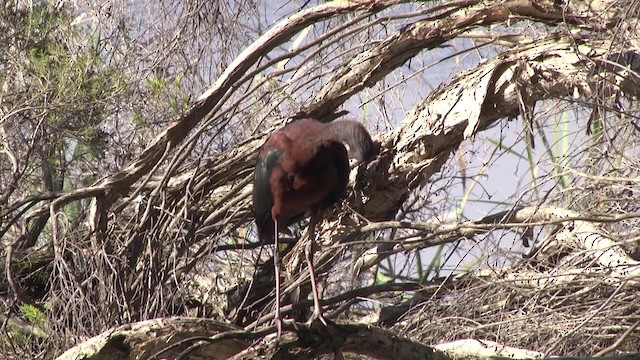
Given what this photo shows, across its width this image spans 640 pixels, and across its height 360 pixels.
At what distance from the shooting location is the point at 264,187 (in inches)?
171

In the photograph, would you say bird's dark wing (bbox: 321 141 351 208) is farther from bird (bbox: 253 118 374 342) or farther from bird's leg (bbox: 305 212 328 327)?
bird's leg (bbox: 305 212 328 327)

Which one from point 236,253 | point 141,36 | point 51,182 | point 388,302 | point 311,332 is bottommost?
point 388,302

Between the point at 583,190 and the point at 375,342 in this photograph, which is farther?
the point at 583,190

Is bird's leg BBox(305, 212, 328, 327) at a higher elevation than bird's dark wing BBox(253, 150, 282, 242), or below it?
below

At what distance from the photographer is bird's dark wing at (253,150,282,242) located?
4.20m

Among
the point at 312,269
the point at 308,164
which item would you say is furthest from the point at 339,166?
the point at 312,269

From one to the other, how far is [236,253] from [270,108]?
1.22m

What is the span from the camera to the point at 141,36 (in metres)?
6.46

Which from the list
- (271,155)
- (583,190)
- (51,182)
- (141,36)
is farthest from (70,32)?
(583,190)

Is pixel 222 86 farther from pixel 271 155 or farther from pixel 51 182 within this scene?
pixel 51 182

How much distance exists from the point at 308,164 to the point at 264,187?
1.15 ft

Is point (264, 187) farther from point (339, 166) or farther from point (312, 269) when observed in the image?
point (312, 269)

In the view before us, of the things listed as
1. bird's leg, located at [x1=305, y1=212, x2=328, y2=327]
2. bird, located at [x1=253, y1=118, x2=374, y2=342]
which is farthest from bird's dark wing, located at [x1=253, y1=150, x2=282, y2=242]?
bird's leg, located at [x1=305, y1=212, x2=328, y2=327]

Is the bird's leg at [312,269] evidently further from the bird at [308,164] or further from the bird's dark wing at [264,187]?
the bird's dark wing at [264,187]
